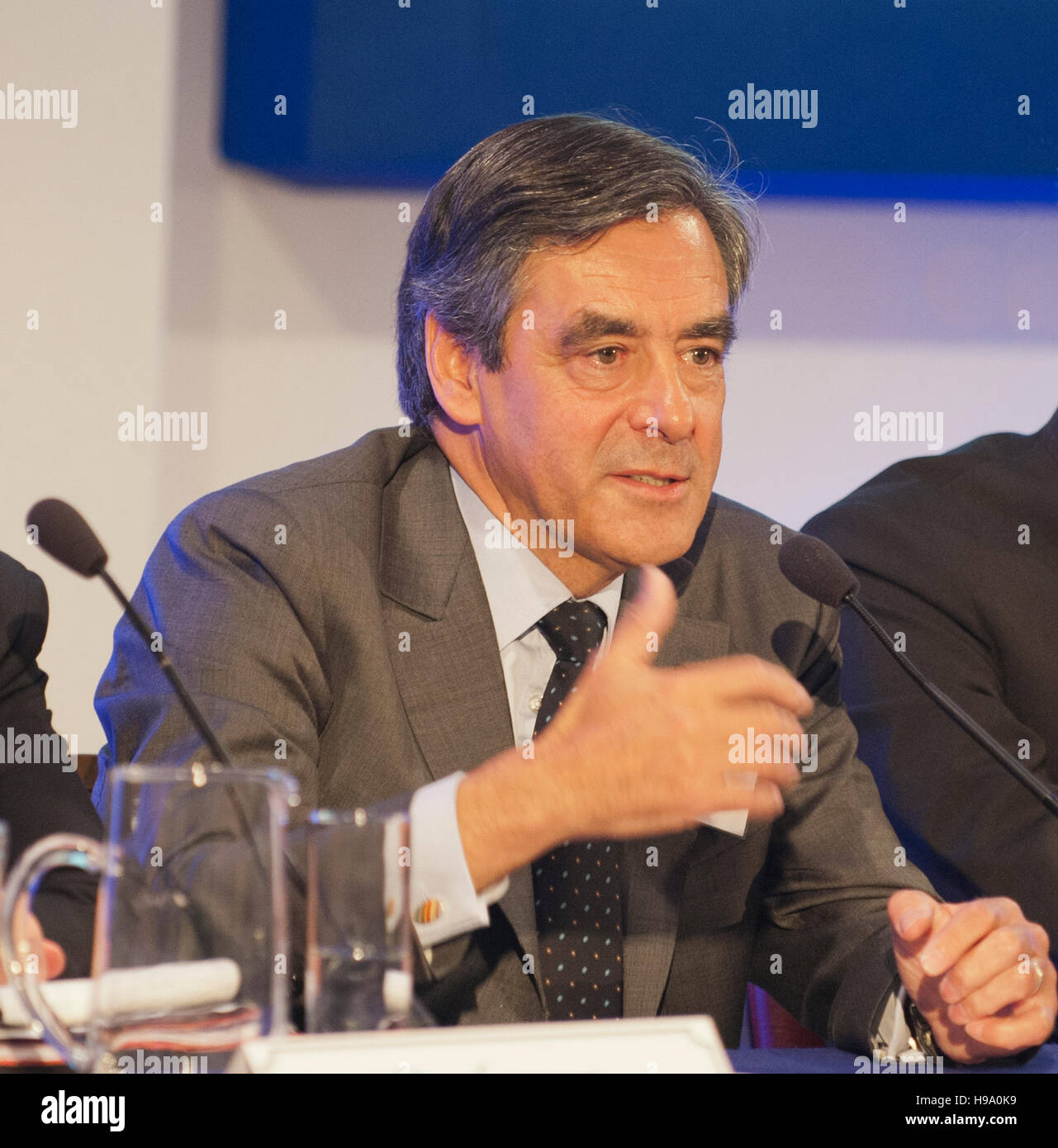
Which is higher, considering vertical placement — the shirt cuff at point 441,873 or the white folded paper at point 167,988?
the white folded paper at point 167,988

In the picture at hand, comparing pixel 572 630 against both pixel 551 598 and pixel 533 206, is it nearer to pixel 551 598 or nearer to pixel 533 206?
pixel 551 598

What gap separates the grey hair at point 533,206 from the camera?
1747mm

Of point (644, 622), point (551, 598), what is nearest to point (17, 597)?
point (551, 598)

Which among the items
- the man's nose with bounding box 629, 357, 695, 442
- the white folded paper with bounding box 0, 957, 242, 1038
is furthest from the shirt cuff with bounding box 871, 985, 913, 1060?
the white folded paper with bounding box 0, 957, 242, 1038

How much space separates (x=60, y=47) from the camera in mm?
3053

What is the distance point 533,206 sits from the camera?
176cm

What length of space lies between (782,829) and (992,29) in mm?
2063

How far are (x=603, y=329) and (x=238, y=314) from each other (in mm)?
1637

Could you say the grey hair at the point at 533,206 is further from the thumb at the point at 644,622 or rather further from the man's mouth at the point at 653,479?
the thumb at the point at 644,622

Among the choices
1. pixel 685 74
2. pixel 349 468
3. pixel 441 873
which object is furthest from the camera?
pixel 685 74

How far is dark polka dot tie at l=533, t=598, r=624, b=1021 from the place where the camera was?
1579mm

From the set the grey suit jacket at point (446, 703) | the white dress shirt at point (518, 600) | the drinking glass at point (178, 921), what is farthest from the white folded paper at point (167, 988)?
the white dress shirt at point (518, 600)

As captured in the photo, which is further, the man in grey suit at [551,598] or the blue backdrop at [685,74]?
the blue backdrop at [685,74]

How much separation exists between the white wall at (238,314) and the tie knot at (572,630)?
1.49m
